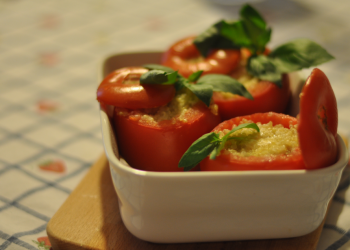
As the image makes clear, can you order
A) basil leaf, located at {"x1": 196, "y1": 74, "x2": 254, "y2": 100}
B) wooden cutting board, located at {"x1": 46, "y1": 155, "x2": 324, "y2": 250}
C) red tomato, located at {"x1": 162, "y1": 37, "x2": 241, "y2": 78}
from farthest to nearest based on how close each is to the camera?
red tomato, located at {"x1": 162, "y1": 37, "x2": 241, "y2": 78}
basil leaf, located at {"x1": 196, "y1": 74, "x2": 254, "y2": 100}
wooden cutting board, located at {"x1": 46, "y1": 155, "x2": 324, "y2": 250}

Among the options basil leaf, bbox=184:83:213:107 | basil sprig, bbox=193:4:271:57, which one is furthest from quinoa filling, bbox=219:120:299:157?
basil sprig, bbox=193:4:271:57

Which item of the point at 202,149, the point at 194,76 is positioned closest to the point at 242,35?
the point at 194,76

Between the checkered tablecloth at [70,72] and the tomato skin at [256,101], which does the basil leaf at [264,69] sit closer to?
the tomato skin at [256,101]

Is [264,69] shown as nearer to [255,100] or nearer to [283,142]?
[255,100]

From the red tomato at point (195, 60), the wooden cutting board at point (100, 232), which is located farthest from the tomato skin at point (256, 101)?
the wooden cutting board at point (100, 232)

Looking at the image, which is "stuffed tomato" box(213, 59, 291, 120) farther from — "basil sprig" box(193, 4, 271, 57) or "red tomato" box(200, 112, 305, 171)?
"red tomato" box(200, 112, 305, 171)
